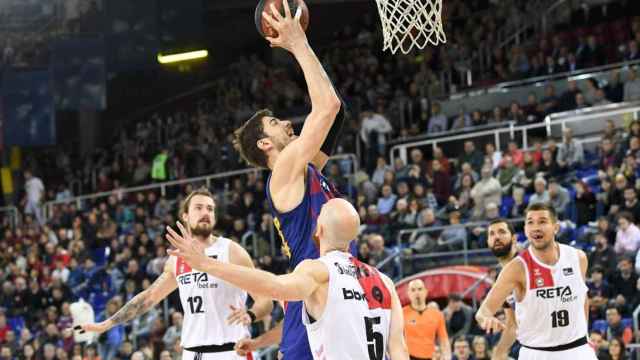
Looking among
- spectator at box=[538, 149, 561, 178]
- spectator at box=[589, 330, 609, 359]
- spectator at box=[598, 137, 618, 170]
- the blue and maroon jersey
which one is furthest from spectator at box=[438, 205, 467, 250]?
the blue and maroon jersey

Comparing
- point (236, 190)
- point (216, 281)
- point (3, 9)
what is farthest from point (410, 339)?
point (3, 9)

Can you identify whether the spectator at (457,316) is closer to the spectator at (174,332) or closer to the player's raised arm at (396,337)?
the spectator at (174,332)

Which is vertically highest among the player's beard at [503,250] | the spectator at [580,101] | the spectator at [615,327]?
the spectator at [580,101]

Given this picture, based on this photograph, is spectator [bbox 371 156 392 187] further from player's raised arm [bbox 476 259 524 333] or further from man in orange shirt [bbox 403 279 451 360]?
player's raised arm [bbox 476 259 524 333]

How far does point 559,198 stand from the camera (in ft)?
56.2

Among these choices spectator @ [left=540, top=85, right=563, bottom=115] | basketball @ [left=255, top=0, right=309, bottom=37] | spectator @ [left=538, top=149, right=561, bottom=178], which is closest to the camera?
basketball @ [left=255, top=0, right=309, bottom=37]

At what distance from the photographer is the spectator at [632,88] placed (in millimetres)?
20792

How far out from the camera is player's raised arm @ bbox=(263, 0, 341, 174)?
253 inches

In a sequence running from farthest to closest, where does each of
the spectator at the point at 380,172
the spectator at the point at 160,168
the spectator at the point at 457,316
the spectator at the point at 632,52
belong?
the spectator at the point at 160,168
the spectator at the point at 632,52
the spectator at the point at 380,172
the spectator at the point at 457,316

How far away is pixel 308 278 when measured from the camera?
5676 mm

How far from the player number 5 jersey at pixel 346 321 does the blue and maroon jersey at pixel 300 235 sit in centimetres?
71

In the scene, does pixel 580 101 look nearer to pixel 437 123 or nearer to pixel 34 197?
pixel 437 123

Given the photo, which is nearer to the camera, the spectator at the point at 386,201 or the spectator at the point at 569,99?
the spectator at the point at 386,201

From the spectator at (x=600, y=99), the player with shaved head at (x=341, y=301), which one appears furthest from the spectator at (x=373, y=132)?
the player with shaved head at (x=341, y=301)
